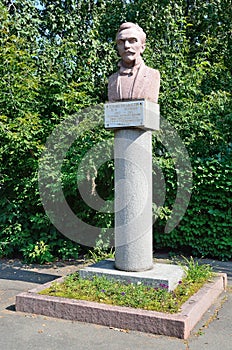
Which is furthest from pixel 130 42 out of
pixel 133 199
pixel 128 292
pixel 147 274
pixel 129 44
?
pixel 128 292

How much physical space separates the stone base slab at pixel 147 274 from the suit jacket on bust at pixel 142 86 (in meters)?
1.99

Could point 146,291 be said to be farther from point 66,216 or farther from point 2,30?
point 2,30

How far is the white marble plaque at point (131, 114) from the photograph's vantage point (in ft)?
13.5

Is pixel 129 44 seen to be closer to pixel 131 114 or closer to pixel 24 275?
pixel 131 114

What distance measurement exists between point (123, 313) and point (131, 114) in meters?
2.09

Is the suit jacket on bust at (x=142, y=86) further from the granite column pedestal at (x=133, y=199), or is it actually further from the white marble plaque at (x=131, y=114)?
the granite column pedestal at (x=133, y=199)

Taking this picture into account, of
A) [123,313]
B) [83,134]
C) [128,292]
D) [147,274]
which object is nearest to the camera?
[123,313]

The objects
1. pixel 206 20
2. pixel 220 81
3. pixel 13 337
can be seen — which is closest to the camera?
pixel 13 337

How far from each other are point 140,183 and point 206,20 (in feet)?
21.9

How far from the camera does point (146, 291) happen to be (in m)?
3.94

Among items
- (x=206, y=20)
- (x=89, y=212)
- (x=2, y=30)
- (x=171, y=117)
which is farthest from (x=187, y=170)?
(x=206, y=20)

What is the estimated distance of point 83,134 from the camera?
6.14 m

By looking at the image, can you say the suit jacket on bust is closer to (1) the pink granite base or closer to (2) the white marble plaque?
(2) the white marble plaque

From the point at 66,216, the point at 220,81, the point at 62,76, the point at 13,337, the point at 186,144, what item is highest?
the point at 220,81
